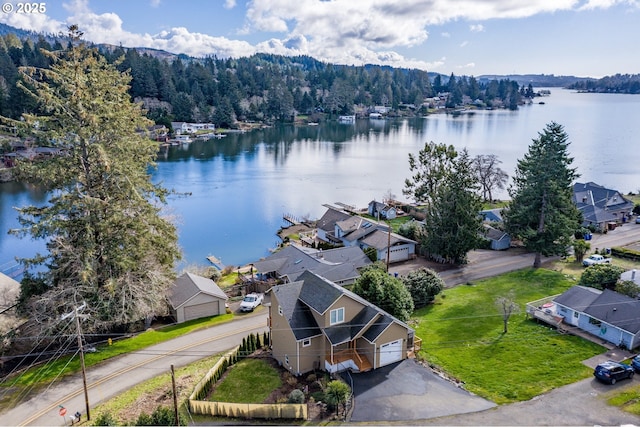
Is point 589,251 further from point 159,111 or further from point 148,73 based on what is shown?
point 148,73

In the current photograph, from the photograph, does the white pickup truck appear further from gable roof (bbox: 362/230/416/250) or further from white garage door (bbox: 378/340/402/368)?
gable roof (bbox: 362/230/416/250)

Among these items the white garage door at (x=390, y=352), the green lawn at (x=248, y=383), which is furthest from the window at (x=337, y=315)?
the green lawn at (x=248, y=383)

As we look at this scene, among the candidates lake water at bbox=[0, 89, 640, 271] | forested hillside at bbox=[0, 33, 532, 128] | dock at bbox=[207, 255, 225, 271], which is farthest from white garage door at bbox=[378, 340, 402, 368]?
forested hillside at bbox=[0, 33, 532, 128]

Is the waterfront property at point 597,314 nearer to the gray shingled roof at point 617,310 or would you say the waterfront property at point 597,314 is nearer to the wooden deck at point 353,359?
the gray shingled roof at point 617,310

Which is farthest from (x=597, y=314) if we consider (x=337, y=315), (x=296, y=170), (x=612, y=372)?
(x=296, y=170)

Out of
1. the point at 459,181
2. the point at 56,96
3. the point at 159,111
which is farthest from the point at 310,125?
the point at 56,96

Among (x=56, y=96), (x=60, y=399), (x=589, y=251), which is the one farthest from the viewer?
(x=589, y=251)
